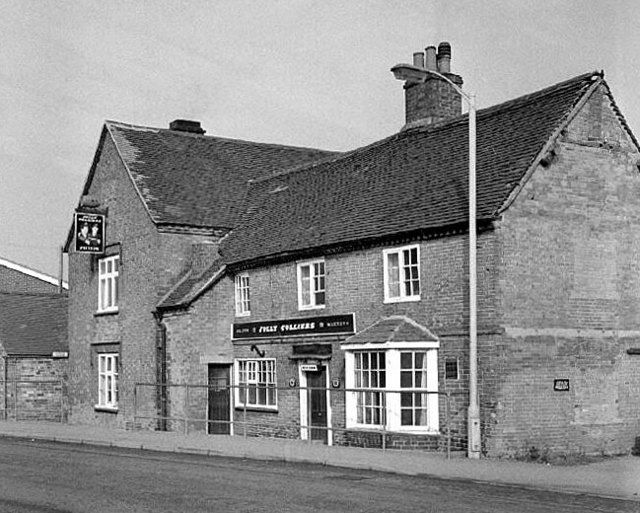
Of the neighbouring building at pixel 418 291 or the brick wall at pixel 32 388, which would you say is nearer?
the neighbouring building at pixel 418 291

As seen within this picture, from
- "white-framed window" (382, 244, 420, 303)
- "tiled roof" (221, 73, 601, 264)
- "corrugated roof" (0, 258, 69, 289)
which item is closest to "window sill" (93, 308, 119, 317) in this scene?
"tiled roof" (221, 73, 601, 264)

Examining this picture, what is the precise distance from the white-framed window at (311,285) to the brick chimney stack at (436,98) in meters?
6.22

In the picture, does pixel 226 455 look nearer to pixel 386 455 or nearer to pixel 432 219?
pixel 386 455

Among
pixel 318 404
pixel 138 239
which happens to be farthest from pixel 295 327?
pixel 138 239

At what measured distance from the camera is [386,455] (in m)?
21.6

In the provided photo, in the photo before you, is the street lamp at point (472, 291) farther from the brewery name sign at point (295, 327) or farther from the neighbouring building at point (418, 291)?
the brewery name sign at point (295, 327)

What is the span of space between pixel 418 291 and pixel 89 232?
48.6ft

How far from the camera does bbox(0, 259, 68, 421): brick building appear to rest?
39875 mm

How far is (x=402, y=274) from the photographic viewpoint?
24938mm

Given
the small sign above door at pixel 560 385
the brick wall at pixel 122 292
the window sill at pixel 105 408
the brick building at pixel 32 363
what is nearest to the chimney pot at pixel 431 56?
the brick wall at pixel 122 292

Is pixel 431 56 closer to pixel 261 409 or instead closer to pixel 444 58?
pixel 444 58

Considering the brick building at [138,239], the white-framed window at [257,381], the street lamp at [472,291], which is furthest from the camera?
the brick building at [138,239]

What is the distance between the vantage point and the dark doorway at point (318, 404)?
27.3m

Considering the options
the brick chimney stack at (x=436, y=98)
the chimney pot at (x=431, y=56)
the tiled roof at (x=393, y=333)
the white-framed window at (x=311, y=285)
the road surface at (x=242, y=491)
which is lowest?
the road surface at (x=242, y=491)
